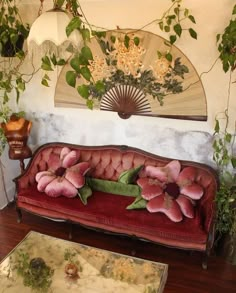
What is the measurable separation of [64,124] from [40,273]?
1648 mm

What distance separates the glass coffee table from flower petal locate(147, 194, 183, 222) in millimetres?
492

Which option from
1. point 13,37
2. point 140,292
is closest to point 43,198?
point 140,292

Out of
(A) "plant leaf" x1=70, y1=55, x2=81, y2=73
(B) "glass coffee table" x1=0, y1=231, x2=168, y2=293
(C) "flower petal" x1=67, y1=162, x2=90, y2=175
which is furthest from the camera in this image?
(C) "flower petal" x1=67, y1=162, x2=90, y2=175

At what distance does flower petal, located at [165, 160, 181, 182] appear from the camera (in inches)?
101

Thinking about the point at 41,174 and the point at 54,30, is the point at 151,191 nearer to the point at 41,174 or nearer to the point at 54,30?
the point at 41,174

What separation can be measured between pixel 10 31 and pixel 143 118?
4.80 feet

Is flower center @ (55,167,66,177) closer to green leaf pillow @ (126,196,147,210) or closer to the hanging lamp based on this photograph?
green leaf pillow @ (126,196,147,210)

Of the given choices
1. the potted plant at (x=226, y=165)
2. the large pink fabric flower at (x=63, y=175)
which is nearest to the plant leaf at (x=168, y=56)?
the potted plant at (x=226, y=165)

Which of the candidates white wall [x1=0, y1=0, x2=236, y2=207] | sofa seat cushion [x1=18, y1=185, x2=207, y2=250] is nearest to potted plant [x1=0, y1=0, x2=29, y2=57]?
white wall [x1=0, y1=0, x2=236, y2=207]

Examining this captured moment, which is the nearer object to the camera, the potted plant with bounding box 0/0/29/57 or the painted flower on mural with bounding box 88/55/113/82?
the potted plant with bounding box 0/0/29/57

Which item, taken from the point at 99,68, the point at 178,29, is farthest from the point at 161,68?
the point at 99,68

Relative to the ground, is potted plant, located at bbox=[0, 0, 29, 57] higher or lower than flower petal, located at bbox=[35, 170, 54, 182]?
higher

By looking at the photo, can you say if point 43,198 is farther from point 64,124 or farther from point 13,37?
point 13,37

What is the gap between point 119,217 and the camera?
95.5 inches
